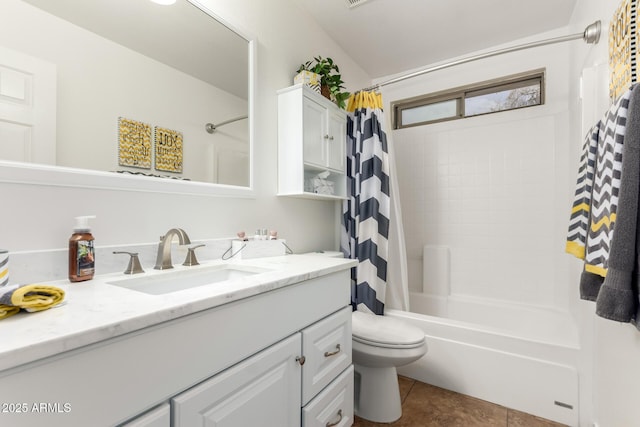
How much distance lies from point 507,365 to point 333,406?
1113mm

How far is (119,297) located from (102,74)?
763 mm

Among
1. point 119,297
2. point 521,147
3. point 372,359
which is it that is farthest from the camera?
point 521,147

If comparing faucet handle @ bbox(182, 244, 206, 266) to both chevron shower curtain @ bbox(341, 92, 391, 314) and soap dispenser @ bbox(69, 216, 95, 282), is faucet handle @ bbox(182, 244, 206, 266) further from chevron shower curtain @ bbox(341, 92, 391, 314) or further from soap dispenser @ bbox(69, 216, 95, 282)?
chevron shower curtain @ bbox(341, 92, 391, 314)

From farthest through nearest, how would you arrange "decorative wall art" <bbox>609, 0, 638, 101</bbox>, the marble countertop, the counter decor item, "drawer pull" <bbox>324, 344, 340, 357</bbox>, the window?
the window < "drawer pull" <bbox>324, 344, 340, 357</bbox> < "decorative wall art" <bbox>609, 0, 638, 101</bbox> < the counter decor item < the marble countertop

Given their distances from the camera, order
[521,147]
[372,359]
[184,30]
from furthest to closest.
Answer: [521,147], [372,359], [184,30]

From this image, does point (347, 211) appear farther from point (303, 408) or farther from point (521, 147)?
point (521, 147)

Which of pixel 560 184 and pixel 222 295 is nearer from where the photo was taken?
pixel 222 295

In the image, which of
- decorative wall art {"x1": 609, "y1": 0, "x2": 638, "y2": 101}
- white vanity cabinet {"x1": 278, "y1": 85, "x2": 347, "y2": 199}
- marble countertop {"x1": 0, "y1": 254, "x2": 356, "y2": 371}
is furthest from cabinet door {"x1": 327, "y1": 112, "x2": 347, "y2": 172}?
decorative wall art {"x1": 609, "y1": 0, "x2": 638, "y2": 101}

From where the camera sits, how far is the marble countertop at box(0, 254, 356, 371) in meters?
0.45

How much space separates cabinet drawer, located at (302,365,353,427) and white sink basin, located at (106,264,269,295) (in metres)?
0.52

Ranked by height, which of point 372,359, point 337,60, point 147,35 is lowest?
point 372,359

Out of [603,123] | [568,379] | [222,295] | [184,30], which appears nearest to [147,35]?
[184,30]

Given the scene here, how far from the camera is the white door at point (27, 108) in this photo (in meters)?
0.80

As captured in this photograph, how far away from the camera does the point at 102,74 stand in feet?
3.22
